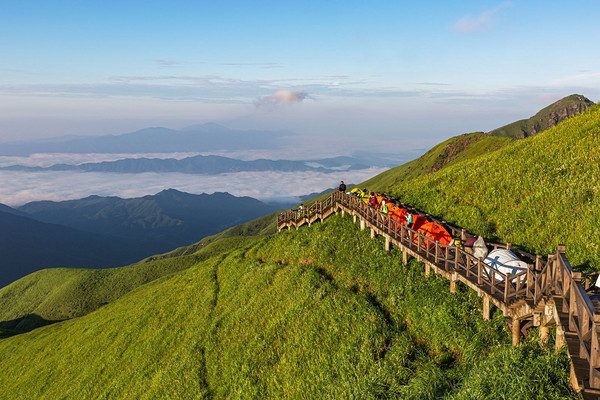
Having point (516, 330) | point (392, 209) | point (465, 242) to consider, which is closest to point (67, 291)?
point (392, 209)

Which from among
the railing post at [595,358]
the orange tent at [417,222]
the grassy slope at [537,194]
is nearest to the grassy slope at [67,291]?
the grassy slope at [537,194]

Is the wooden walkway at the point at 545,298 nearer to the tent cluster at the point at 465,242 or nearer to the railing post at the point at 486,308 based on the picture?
the railing post at the point at 486,308

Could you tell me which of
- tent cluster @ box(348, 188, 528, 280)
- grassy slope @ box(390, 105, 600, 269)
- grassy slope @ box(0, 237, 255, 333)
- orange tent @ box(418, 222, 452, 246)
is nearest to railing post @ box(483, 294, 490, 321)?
tent cluster @ box(348, 188, 528, 280)

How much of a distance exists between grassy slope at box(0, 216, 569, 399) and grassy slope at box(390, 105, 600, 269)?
6.62 metres

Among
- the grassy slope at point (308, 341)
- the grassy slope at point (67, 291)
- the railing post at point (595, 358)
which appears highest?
the railing post at point (595, 358)

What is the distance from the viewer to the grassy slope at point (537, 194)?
2100 centimetres

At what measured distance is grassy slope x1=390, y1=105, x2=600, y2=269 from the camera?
2100cm

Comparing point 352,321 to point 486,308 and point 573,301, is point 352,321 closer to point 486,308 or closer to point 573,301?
point 486,308

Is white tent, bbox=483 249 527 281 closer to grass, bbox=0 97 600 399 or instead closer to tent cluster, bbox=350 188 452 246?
grass, bbox=0 97 600 399

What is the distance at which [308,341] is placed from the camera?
22.2m

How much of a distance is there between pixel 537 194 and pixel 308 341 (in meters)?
19.3

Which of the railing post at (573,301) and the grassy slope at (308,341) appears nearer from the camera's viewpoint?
the railing post at (573,301)

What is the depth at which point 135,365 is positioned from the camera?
31.7 metres

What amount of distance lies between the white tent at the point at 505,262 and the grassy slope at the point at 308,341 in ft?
6.83
